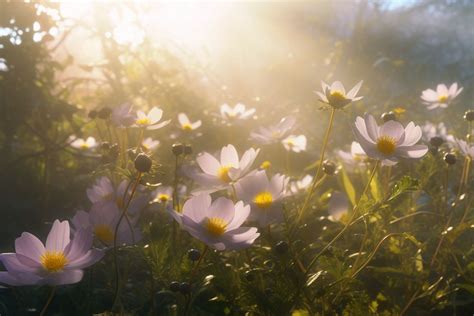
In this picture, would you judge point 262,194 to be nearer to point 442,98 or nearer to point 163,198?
point 163,198

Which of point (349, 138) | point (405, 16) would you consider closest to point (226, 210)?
point (349, 138)

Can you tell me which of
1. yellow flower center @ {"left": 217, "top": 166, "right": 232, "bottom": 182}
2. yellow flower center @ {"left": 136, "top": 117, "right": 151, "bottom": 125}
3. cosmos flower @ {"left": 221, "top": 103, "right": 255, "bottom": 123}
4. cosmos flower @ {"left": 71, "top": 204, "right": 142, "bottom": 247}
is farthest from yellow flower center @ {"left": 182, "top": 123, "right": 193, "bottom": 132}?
cosmos flower @ {"left": 71, "top": 204, "right": 142, "bottom": 247}

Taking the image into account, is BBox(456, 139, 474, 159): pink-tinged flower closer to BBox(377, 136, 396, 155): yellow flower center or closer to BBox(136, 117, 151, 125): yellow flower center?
BBox(377, 136, 396, 155): yellow flower center

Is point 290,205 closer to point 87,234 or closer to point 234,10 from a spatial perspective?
point 87,234

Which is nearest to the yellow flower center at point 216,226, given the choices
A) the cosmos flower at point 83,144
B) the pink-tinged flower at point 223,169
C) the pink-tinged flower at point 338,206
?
the pink-tinged flower at point 223,169

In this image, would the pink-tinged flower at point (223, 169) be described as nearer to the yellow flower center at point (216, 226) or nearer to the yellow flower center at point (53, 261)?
the yellow flower center at point (216, 226)

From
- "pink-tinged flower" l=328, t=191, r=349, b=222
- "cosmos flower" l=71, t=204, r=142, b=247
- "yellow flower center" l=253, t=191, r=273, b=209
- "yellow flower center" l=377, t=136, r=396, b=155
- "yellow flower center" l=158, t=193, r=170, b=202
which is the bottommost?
"cosmos flower" l=71, t=204, r=142, b=247
